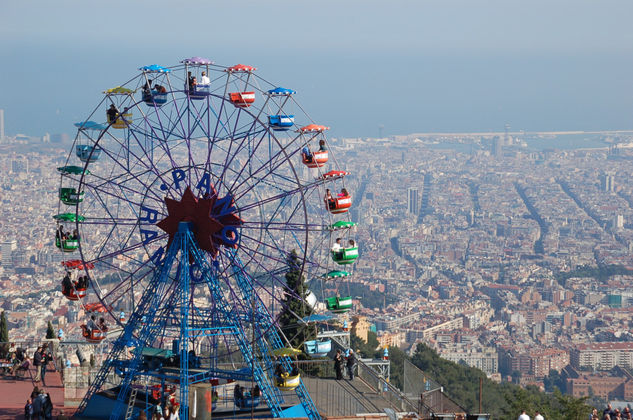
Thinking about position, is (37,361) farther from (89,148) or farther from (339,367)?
(339,367)

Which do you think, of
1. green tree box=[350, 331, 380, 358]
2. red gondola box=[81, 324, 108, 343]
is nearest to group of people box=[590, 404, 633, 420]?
red gondola box=[81, 324, 108, 343]

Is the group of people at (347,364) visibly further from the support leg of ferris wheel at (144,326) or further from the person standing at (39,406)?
the person standing at (39,406)

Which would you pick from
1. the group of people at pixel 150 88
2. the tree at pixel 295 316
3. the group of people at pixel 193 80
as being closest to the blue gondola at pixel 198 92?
the group of people at pixel 193 80

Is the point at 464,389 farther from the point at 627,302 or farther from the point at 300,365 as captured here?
the point at 627,302

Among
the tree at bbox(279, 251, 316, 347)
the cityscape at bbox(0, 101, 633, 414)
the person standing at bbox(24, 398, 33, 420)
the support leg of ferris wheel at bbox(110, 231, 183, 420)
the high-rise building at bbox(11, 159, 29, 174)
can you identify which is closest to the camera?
the person standing at bbox(24, 398, 33, 420)

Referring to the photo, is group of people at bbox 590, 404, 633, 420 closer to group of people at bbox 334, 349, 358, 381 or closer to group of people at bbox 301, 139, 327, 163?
group of people at bbox 334, 349, 358, 381
